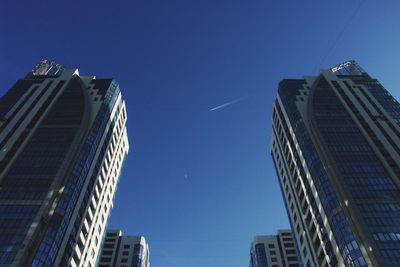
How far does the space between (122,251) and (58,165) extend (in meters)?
76.3

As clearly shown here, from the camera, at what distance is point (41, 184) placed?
76500 mm

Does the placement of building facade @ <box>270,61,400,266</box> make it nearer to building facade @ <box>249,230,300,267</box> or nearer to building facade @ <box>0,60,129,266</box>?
building facade @ <box>249,230,300,267</box>

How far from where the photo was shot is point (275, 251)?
153500 millimetres

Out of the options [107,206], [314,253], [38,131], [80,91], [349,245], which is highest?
[80,91]

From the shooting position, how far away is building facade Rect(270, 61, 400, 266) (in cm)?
6712

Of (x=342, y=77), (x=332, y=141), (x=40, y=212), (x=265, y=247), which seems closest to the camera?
(x=40, y=212)

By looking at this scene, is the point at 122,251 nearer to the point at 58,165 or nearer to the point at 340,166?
the point at 58,165

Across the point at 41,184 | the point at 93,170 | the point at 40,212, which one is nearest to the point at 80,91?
the point at 93,170

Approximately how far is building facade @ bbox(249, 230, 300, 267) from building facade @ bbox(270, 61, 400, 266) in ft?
154

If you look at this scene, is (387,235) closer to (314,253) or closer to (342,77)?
(314,253)

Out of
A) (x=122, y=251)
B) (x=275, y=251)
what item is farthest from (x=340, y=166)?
(x=122, y=251)

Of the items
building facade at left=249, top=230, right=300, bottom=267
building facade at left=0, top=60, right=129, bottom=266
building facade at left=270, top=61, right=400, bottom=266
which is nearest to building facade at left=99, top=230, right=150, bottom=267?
building facade at left=0, top=60, right=129, bottom=266

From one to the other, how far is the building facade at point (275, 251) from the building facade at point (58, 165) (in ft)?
229

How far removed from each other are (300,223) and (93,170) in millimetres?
52451
